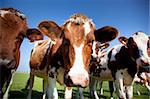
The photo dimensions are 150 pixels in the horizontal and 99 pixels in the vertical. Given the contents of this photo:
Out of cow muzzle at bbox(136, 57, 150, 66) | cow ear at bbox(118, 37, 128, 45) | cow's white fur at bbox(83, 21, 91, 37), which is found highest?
cow ear at bbox(118, 37, 128, 45)

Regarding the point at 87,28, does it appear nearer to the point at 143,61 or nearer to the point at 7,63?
the point at 7,63

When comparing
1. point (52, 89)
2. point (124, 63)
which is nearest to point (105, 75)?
point (124, 63)

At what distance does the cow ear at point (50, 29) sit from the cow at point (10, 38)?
0.42ft

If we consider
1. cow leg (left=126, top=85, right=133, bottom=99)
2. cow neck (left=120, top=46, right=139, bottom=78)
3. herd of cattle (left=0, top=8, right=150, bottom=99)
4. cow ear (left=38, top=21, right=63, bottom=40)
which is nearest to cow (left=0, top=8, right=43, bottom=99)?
herd of cattle (left=0, top=8, right=150, bottom=99)

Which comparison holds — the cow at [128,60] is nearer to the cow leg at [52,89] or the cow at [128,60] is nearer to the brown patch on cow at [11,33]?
the cow leg at [52,89]

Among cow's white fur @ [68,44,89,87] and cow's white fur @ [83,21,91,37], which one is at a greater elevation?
cow's white fur @ [83,21,91,37]

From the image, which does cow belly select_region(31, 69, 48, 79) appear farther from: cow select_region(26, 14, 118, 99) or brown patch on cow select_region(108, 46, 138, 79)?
brown patch on cow select_region(108, 46, 138, 79)

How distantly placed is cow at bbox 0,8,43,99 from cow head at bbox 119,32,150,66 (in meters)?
1.04

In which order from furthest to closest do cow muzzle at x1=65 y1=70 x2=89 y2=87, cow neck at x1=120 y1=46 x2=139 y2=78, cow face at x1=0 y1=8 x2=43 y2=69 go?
cow neck at x1=120 y1=46 x2=139 y2=78 → cow face at x1=0 y1=8 x2=43 y2=69 → cow muzzle at x1=65 y1=70 x2=89 y2=87

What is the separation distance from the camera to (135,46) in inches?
134

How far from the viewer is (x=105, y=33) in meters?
2.49

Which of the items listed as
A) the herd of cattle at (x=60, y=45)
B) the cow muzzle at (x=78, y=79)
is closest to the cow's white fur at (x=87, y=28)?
the herd of cattle at (x=60, y=45)

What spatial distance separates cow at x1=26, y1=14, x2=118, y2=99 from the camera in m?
2.10

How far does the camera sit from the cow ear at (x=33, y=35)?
2578 millimetres
